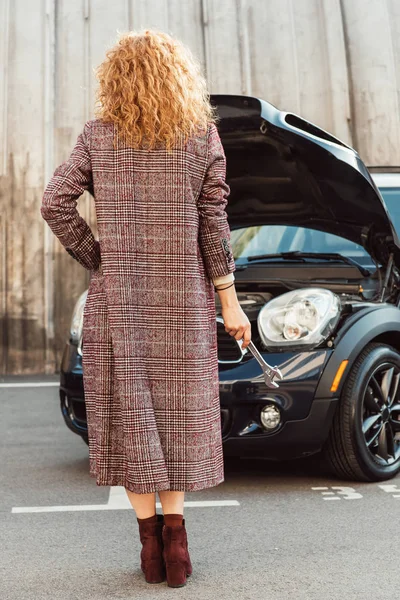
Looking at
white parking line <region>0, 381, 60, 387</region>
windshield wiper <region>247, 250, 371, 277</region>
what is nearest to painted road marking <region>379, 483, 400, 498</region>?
windshield wiper <region>247, 250, 371, 277</region>

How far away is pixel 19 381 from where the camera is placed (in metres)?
9.45

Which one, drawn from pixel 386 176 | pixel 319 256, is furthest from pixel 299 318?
pixel 386 176

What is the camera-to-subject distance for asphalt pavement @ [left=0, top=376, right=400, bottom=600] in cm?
296

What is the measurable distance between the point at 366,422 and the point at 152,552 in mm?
1779

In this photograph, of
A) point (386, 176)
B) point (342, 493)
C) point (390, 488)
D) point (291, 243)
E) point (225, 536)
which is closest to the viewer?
point (225, 536)

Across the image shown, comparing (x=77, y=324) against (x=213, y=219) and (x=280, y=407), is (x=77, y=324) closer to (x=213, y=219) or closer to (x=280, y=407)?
(x=280, y=407)

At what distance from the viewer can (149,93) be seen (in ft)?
9.56

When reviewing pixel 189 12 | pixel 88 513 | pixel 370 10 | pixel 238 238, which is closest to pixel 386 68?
pixel 370 10

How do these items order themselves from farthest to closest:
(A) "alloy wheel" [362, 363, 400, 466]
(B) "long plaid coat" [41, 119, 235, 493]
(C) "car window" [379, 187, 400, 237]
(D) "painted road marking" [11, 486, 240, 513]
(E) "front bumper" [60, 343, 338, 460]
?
(C) "car window" [379, 187, 400, 237] < (A) "alloy wheel" [362, 363, 400, 466] < (E) "front bumper" [60, 343, 338, 460] < (D) "painted road marking" [11, 486, 240, 513] < (B) "long plaid coat" [41, 119, 235, 493]

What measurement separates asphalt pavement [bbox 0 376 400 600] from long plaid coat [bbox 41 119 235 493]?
368 millimetres

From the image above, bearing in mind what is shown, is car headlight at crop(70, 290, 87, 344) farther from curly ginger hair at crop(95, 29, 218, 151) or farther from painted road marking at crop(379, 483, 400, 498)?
curly ginger hair at crop(95, 29, 218, 151)

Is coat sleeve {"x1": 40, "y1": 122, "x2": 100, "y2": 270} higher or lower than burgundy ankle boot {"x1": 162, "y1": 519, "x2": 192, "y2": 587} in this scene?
higher

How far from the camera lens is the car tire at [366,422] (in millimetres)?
4359

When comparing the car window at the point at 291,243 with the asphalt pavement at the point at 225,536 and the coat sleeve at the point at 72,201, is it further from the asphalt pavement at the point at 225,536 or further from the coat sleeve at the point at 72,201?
the coat sleeve at the point at 72,201
